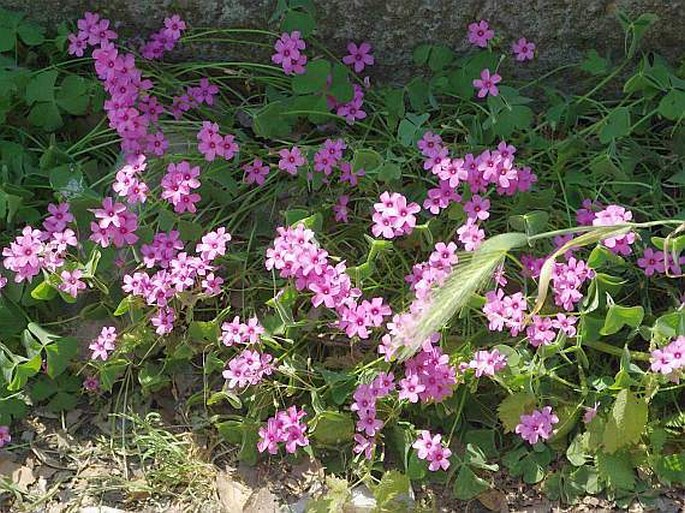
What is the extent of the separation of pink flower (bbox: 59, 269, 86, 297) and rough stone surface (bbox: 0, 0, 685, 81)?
2.68 ft

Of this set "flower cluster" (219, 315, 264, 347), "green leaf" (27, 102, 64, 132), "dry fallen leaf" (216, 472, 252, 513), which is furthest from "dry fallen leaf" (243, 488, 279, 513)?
"green leaf" (27, 102, 64, 132)

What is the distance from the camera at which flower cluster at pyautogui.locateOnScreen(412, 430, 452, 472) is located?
2.77 meters

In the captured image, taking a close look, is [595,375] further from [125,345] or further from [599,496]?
[125,345]

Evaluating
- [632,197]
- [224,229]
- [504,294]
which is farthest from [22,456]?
[632,197]

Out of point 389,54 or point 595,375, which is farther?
point 389,54

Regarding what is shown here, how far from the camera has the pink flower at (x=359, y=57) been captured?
3260 millimetres

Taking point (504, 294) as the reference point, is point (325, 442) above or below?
below

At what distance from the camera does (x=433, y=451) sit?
9.08ft

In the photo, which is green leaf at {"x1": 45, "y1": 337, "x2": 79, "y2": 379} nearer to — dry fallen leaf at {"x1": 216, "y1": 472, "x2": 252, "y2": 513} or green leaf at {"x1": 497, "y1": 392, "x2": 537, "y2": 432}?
dry fallen leaf at {"x1": 216, "y1": 472, "x2": 252, "y2": 513}

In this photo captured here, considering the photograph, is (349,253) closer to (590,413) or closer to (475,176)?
(475,176)

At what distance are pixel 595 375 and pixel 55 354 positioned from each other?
4.51ft

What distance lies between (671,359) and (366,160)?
0.92 meters

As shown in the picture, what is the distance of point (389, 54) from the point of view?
3.31 meters

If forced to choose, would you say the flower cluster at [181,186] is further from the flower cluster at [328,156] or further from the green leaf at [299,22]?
the green leaf at [299,22]
